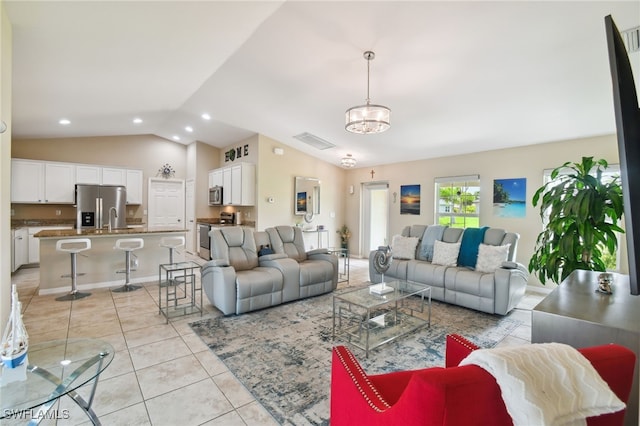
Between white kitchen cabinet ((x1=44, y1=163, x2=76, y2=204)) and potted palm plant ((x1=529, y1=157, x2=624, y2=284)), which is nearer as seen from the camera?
potted palm plant ((x1=529, y1=157, x2=624, y2=284))

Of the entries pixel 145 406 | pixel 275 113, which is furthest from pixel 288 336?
pixel 275 113

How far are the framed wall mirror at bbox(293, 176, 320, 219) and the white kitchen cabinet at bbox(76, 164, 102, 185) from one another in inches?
180

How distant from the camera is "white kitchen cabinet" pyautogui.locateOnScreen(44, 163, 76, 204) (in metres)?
6.25

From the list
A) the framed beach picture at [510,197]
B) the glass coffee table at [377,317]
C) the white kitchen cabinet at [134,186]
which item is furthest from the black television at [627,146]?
the white kitchen cabinet at [134,186]

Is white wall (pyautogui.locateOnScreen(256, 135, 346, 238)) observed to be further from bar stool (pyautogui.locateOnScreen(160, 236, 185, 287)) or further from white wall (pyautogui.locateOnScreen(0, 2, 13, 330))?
white wall (pyautogui.locateOnScreen(0, 2, 13, 330))

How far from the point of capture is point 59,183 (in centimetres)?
636

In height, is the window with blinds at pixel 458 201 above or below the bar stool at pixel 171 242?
above

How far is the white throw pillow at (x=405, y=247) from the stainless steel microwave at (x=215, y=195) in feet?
14.7

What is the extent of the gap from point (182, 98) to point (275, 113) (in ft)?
5.22

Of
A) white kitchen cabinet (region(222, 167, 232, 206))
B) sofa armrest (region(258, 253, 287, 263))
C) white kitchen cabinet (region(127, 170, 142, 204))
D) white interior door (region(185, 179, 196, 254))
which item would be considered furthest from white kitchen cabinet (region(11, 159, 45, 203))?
sofa armrest (region(258, 253, 287, 263))

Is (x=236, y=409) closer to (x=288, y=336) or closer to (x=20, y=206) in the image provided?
(x=288, y=336)

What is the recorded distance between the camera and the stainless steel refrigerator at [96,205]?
6.42 meters

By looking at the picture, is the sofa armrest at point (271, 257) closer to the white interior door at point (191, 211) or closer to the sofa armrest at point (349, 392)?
the sofa armrest at point (349, 392)

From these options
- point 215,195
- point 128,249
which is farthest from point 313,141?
point 128,249
